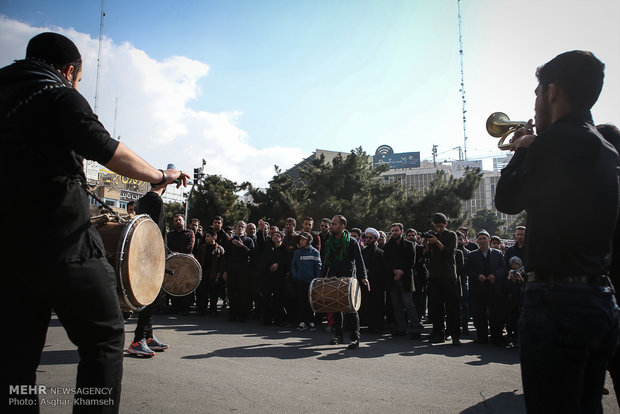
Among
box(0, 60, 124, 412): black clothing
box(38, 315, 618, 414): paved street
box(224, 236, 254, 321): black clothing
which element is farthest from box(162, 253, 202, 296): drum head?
box(224, 236, 254, 321): black clothing

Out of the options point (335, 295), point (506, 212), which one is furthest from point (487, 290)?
point (506, 212)

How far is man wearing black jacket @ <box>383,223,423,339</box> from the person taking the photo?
881 cm

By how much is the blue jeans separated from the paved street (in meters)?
2.30

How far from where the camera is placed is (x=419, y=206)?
29000mm

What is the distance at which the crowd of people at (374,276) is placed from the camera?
8008 millimetres

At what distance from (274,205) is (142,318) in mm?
21849

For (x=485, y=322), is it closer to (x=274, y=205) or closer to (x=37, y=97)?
(x=37, y=97)

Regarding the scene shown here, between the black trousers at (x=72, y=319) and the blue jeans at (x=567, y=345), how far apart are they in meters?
1.96

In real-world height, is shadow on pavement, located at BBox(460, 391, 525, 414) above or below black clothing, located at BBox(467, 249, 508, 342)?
below

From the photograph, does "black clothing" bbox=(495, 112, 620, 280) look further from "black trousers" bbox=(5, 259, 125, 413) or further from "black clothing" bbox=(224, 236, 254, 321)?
"black clothing" bbox=(224, 236, 254, 321)

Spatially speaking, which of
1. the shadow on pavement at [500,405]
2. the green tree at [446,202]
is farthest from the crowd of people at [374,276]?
the green tree at [446,202]

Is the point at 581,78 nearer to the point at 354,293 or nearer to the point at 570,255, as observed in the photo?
the point at 570,255

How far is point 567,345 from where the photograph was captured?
1.74 m

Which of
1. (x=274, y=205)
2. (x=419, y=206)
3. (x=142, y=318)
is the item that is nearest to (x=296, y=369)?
(x=142, y=318)
